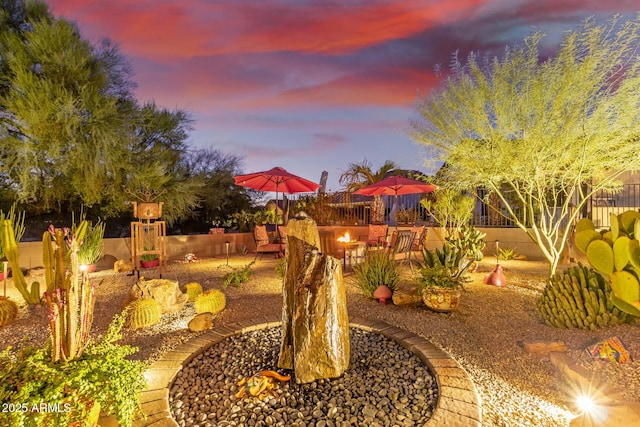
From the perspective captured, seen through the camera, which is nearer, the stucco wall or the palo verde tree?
the palo verde tree

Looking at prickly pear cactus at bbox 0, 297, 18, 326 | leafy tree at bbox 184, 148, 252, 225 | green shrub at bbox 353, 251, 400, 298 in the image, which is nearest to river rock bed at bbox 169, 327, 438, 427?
green shrub at bbox 353, 251, 400, 298

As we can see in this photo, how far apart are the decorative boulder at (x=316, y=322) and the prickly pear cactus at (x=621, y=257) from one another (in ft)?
5.36

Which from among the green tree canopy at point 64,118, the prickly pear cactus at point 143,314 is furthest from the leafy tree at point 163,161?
the prickly pear cactus at point 143,314

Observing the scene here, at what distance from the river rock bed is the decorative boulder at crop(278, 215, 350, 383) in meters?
0.10

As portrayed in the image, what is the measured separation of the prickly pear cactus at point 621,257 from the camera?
1.75 m

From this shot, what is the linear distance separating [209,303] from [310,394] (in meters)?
2.33

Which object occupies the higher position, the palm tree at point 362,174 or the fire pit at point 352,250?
the palm tree at point 362,174

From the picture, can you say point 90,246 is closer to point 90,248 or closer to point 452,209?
point 90,248

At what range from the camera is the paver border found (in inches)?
72.9

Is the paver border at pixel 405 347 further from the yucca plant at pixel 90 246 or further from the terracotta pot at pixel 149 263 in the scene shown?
the terracotta pot at pixel 149 263

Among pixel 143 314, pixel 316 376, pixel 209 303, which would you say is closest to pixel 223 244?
pixel 209 303

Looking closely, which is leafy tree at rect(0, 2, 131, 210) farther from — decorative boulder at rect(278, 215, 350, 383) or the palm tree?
the palm tree

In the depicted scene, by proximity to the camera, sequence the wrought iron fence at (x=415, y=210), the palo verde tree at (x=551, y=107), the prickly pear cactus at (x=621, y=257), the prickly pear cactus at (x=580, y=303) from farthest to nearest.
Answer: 1. the wrought iron fence at (x=415, y=210)
2. the palo verde tree at (x=551, y=107)
3. the prickly pear cactus at (x=580, y=303)
4. the prickly pear cactus at (x=621, y=257)

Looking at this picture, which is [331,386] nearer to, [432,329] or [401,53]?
[432,329]
